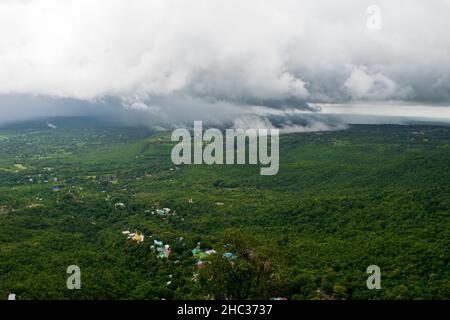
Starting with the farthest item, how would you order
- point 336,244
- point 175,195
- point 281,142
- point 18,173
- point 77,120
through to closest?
point 77,120 → point 281,142 → point 18,173 → point 175,195 → point 336,244

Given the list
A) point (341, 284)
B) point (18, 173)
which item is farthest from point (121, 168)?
point (341, 284)

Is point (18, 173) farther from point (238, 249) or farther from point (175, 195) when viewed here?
point (238, 249)

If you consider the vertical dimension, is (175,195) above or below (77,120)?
below

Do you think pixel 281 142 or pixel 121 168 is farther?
pixel 281 142

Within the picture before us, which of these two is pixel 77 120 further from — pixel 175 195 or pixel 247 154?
pixel 175 195

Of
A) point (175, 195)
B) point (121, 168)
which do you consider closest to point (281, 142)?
point (121, 168)

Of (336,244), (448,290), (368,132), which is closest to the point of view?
(448,290)
